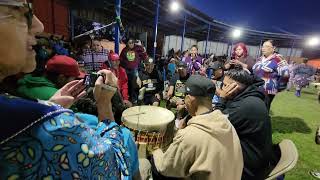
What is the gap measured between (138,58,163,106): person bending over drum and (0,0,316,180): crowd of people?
68.0 inches

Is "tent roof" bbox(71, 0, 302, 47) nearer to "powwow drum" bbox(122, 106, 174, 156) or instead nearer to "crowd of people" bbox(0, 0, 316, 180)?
"powwow drum" bbox(122, 106, 174, 156)

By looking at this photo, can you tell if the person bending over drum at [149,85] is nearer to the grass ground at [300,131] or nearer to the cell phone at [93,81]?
the grass ground at [300,131]

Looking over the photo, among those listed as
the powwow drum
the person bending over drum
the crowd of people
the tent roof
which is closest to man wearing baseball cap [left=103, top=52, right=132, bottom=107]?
the person bending over drum

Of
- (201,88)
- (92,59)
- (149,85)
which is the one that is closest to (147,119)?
(201,88)

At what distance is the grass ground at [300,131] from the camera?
392cm

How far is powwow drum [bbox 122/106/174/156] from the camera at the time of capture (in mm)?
2434

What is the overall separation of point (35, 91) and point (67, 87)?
23.0 inches

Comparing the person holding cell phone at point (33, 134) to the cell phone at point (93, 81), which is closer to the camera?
the person holding cell phone at point (33, 134)

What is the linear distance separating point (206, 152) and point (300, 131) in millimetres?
5289

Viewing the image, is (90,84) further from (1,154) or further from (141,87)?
(141,87)

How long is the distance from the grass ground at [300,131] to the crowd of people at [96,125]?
1.44m

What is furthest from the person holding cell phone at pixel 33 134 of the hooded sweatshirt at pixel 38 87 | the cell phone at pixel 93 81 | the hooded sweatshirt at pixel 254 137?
the hooded sweatshirt at pixel 254 137

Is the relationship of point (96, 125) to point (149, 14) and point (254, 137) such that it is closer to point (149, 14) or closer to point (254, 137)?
point (254, 137)

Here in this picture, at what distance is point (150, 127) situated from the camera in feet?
8.00
